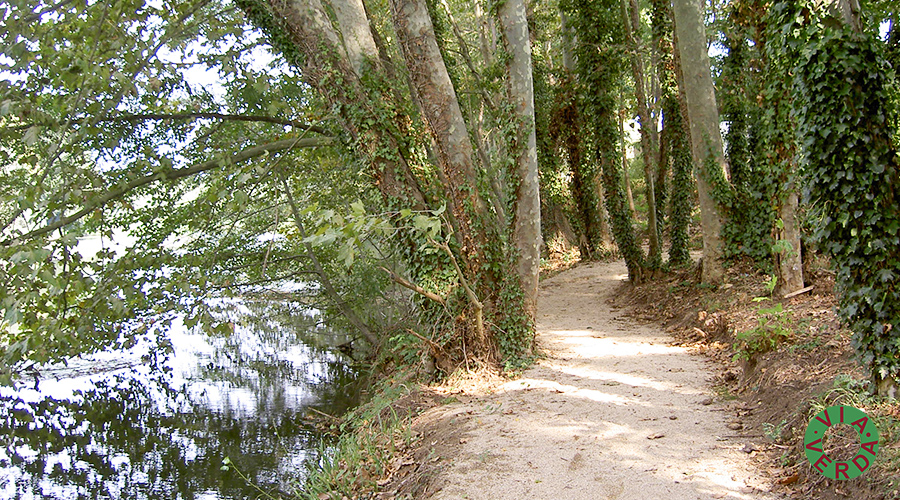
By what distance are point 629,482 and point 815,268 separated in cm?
589

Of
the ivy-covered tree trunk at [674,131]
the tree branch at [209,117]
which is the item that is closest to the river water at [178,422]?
the tree branch at [209,117]

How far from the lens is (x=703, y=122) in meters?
10.3

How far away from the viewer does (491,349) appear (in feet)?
27.1

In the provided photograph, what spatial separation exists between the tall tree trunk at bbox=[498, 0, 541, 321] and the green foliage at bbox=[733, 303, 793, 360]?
260cm

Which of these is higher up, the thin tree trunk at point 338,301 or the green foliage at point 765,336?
the thin tree trunk at point 338,301

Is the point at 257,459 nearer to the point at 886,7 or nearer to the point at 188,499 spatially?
the point at 188,499

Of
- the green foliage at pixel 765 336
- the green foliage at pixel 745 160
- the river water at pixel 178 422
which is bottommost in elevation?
the river water at pixel 178 422

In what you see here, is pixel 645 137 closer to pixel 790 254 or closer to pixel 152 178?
pixel 790 254

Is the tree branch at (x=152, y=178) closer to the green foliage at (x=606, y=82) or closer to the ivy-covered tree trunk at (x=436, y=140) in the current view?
the ivy-covered tree trunk at (x=436, y=140)

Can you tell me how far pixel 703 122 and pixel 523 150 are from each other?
3628 millimetres

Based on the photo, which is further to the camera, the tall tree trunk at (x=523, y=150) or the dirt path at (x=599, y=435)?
the tall tree trunk at (x=523, y=150)

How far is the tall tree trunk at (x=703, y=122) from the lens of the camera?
32.6 feet

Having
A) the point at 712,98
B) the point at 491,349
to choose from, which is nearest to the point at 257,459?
the point at 491,349

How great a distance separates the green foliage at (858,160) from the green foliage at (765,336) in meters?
1.81
